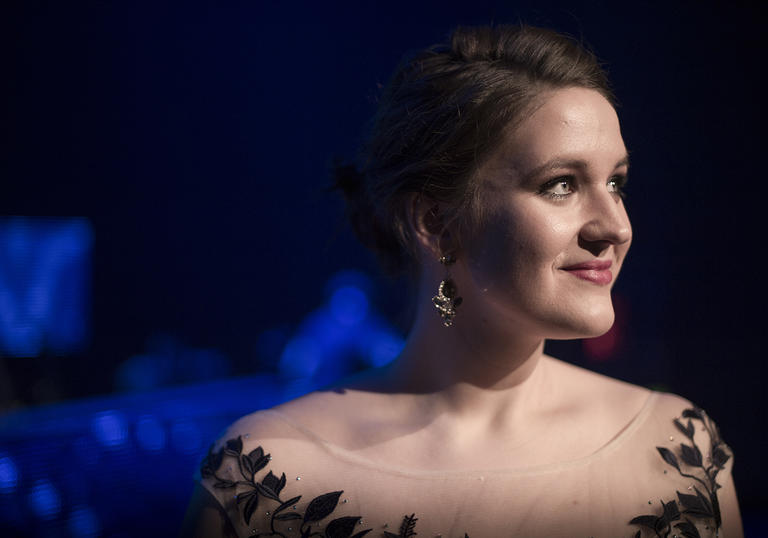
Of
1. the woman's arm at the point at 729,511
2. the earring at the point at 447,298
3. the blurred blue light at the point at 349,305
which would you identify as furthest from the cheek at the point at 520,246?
the blurred blue light at the point at 349,305

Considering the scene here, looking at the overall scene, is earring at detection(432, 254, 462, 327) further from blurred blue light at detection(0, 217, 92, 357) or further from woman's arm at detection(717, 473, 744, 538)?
blurred blue light at detection(0, 217, 92, 357)

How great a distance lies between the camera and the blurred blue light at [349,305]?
7.47 ft

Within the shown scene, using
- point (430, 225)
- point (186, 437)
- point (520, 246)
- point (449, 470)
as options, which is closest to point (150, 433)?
point (186, 437)

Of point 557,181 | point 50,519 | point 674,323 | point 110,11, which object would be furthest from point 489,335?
point 110,11

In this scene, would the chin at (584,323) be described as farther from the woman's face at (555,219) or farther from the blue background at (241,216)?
the blue background at (241,216)

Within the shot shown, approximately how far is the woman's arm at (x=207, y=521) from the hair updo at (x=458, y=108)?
716mm

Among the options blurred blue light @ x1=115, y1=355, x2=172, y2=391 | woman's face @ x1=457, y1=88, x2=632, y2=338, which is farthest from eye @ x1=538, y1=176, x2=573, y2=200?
blurred blue light @ x1=115, y1=355, x2=172, y2=391

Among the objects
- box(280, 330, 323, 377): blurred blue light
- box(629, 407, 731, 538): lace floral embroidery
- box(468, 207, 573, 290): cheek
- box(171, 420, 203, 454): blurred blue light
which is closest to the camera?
box(468, 207, 573, 290): cheek

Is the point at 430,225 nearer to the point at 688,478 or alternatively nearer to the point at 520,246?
the point at 520,246

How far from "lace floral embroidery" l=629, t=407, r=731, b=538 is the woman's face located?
0.42 meters

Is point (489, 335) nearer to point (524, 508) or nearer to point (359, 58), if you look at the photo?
point (524, 508)

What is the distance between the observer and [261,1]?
2.04 metres

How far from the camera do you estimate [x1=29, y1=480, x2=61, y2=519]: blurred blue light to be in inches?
69.2

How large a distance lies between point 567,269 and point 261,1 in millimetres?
1374
